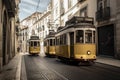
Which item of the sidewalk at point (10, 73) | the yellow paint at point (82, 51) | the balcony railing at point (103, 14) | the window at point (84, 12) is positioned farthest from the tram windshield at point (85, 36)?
the window at point (84, 12)

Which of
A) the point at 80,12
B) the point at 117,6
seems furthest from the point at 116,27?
the point at 80,12

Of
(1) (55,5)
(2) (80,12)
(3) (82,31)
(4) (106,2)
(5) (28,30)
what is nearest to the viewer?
(3) (82,31)

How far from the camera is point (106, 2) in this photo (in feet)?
98.0

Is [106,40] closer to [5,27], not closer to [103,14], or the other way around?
[103,14]

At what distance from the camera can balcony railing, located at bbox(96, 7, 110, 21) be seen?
28.7 m

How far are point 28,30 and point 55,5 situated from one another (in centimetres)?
4082

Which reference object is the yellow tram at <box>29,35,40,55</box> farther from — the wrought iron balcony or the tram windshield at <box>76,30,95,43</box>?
the tram windshield at <box>76,30,95,43</box>

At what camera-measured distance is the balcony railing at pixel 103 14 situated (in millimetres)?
28731

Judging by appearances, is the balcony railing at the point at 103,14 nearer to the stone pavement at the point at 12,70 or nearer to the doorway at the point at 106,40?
the doorway at the point at 106,40

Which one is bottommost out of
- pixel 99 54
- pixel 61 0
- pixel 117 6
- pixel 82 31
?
pixel 99 54

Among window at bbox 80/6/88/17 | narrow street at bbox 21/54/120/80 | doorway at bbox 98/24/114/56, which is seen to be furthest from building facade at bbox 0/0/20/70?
window at bbox 80/6/88/17

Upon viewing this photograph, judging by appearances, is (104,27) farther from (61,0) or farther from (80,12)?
(61,0)

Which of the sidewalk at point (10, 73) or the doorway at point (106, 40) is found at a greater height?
the doorway at point (106, 40)

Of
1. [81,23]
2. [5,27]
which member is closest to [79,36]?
[81,23]
